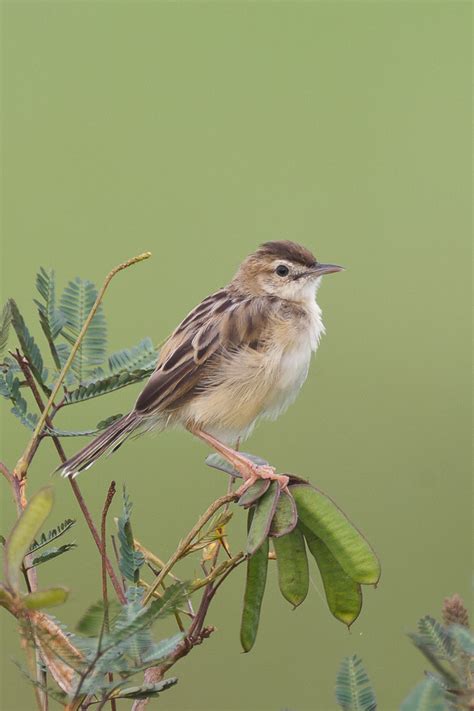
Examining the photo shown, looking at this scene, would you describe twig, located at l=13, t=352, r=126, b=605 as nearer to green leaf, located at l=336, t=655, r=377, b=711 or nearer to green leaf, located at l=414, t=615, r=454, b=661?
green leaf, located at l=336, t=655, r=377, b=711

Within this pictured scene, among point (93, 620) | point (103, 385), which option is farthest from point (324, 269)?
point (93, 620)

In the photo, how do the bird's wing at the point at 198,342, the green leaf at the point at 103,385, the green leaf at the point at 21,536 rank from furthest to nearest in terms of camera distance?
1. the bird's wing at the point at 198,342
2. the green leaf at the point at 103,385
3. the green leaf at the point at 21,536

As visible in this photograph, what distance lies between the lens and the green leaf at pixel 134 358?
7.72 feet

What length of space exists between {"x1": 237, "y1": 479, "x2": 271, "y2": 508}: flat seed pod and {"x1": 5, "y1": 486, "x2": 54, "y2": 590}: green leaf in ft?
2.15

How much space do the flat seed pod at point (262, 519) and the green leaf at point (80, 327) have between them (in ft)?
1.66

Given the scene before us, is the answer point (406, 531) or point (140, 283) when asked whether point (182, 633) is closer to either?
point (406, 531)

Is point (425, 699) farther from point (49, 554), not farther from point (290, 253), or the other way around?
point (290, 253)

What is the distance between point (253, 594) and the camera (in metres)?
1.98

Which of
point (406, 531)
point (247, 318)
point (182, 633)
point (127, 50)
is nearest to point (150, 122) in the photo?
point (127, 50)

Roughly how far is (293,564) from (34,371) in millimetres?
626

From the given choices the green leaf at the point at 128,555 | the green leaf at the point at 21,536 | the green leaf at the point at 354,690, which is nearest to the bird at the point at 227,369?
the green leaf at the point at 128,555

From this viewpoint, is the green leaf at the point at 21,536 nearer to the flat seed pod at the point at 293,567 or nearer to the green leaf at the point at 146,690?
the green leaf at the point at 146,690

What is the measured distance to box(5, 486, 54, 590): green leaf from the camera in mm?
1503

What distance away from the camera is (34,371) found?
2.17m
